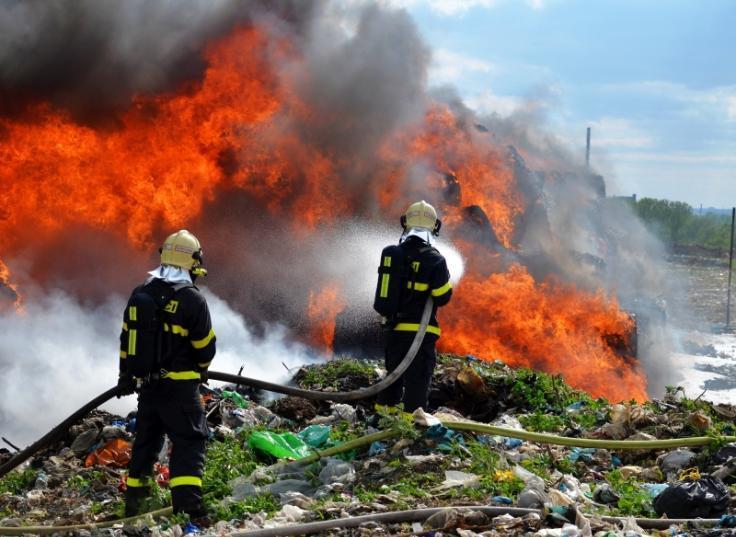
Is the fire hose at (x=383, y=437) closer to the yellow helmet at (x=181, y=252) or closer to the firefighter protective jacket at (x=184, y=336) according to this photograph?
the firefighter protective jacket at (x=184, y=336)

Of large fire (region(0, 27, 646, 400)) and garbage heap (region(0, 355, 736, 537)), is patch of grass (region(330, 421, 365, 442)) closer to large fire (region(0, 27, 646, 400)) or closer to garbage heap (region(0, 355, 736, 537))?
garbage heap (region(0, 355, 736, 537))

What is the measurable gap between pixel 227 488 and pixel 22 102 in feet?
39.0

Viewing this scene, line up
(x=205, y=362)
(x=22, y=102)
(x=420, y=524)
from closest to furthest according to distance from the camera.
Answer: (x=420, y=524) < (x=205, y=362) < (x=22, y=102)

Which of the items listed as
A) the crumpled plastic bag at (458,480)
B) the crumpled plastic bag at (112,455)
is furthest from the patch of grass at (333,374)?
the crumpled plastic bag at (458,480)

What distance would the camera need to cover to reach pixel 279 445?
A: 681 cm

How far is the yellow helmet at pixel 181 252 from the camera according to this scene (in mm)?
5621

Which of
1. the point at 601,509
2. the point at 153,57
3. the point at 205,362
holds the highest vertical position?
the point at 153,57

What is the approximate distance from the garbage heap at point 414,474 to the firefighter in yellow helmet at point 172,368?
0.24 metres

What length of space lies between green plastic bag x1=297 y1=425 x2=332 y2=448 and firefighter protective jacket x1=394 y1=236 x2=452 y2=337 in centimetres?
114

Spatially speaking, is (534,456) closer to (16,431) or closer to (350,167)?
(16,431)

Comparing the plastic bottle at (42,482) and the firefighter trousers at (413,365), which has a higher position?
the firefighter trousers at (413,365)

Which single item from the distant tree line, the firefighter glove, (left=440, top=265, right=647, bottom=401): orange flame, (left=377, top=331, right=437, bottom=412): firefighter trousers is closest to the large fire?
(left=440, top=265, right=647, bottom=401): orange flame

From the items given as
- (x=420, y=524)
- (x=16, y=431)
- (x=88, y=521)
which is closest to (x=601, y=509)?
(x=420, y=524)

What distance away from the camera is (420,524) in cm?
466
